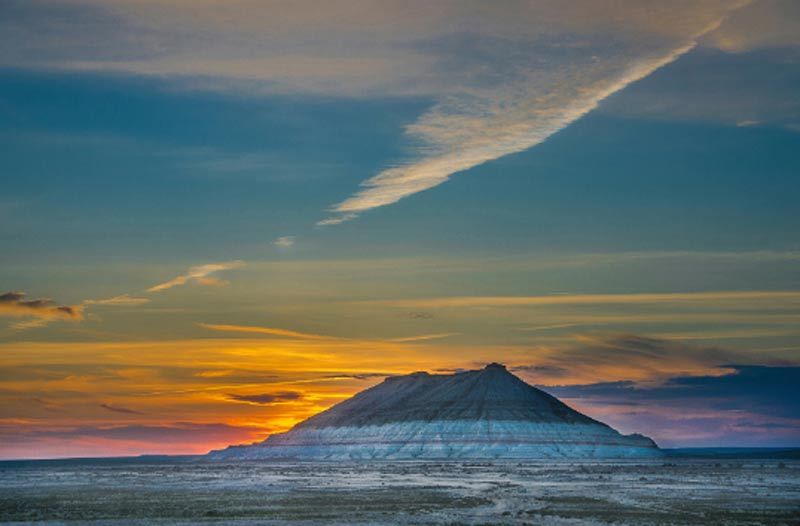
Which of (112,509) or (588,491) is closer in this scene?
(112,509)

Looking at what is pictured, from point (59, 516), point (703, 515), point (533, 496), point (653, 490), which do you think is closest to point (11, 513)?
point (59, 516)

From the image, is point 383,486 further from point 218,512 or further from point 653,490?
point 218,512

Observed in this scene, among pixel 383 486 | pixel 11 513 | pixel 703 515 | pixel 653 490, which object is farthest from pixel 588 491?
pixel 11 513

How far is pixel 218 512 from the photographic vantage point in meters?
64.6

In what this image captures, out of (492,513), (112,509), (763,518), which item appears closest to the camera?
(763,518)

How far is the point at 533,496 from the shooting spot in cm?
8244

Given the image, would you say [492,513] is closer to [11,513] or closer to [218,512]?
[218,512]

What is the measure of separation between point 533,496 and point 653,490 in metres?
16.0

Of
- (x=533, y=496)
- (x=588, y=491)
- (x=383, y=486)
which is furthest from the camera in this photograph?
(x=383, y=486)

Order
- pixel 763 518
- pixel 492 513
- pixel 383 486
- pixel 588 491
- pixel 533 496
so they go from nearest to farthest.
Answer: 1. pixel 763 518
2. pixel 492 513
3. pixel 533 496
4. pixel 588 491
5. pixel 383 486

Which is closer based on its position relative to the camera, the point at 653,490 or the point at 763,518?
the point at 763,518

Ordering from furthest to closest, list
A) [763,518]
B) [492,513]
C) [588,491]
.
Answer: [588,491]
[492,513]
[763,518]

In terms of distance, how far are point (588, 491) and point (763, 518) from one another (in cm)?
3210

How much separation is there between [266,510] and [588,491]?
36301mm
